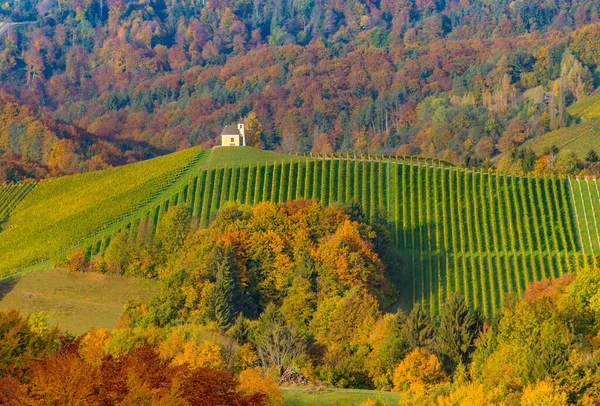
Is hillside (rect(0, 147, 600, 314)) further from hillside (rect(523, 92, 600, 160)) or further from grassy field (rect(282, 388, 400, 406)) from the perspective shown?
hillside (rect(523, 92, 600, 160))

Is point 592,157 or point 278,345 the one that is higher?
point 592,157

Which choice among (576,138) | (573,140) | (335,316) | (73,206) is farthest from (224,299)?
(576,138)

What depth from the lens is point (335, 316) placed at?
90.0m

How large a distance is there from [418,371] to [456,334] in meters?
6.74

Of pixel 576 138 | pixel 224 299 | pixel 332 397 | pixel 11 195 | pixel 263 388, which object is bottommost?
pixel 332 397

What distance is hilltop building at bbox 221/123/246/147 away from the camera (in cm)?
14150

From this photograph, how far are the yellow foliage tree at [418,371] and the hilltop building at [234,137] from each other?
69.1m

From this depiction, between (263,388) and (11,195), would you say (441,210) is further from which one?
(263,388)

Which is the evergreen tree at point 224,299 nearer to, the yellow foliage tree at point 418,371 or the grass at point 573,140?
the yellow foliage tree at point 418,371

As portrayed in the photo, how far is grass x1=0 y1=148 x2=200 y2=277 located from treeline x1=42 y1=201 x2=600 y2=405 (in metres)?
6.44

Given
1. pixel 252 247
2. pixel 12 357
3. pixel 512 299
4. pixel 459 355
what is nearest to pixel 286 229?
pixel 252 247

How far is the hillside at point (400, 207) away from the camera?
108 m

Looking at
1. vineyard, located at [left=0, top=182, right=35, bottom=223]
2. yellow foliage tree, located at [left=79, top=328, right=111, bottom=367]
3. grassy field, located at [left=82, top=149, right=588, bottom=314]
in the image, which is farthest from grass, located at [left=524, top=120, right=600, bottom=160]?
yellow foliage tree, located at [left=79, top=328, right=111, bottom=367]

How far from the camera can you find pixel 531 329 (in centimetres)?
7394
